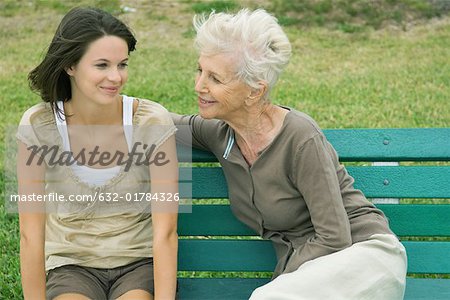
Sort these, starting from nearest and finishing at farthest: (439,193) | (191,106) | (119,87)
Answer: (119,87) < (439,193) < (191,106)

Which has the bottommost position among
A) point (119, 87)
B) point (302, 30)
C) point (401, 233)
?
point (302, 30)

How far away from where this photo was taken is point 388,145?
336cm

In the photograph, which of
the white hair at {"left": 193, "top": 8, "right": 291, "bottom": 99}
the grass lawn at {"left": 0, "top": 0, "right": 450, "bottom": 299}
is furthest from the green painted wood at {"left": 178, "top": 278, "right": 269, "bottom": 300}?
the grass lawn at {"left": 0, "top": 0, "right": 450, "bottom": 299}

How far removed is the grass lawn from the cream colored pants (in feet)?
6.53

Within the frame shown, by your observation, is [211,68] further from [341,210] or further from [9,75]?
[9,75]

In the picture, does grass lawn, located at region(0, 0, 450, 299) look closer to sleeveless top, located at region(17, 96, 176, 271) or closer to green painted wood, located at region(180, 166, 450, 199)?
sleeveless top, located at region(17, 96, 176, 271)

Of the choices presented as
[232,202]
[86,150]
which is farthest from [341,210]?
[86,150]

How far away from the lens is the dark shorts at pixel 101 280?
3084mm

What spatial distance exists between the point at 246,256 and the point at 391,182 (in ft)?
2.09

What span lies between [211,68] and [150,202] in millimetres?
577

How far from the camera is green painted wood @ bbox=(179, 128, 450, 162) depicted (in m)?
3.35

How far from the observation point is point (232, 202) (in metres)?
3.26

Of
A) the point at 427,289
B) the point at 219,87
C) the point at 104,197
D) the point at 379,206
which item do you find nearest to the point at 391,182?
the point at 379,206
